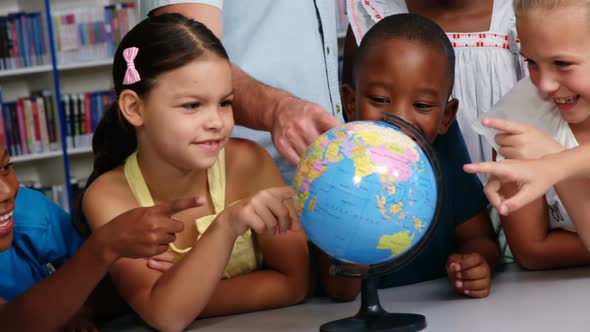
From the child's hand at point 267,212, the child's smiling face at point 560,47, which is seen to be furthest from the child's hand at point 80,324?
the child's smiling face at point 560,47

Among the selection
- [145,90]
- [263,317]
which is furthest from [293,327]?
[145,90]

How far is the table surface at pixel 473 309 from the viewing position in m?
1.85

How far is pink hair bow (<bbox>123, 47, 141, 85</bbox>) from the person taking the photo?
6.90 feet

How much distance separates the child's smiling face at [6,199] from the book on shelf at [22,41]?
4285 millimetres

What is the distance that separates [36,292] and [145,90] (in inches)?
21.5

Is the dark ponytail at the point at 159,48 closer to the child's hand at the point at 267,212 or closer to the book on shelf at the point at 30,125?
the child's hand at the point at 267,212

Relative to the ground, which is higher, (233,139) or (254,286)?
(233,139)

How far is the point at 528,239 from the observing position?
2242mm

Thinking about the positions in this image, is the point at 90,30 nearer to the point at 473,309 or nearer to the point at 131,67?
the point at 131,67

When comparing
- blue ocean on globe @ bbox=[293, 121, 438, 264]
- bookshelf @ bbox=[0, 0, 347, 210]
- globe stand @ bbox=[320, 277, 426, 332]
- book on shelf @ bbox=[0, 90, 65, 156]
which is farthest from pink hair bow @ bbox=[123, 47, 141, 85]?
book on shelf @ bbox=[0, 90, 65, 156]

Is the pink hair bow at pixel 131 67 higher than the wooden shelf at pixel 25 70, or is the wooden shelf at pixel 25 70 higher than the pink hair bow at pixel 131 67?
the pink hair bow at pixel 131 67

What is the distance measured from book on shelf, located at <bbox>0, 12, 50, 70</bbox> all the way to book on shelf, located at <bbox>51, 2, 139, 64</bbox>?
0.14 m

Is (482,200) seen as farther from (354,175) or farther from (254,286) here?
(354,175)

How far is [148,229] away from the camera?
69.1 inches
